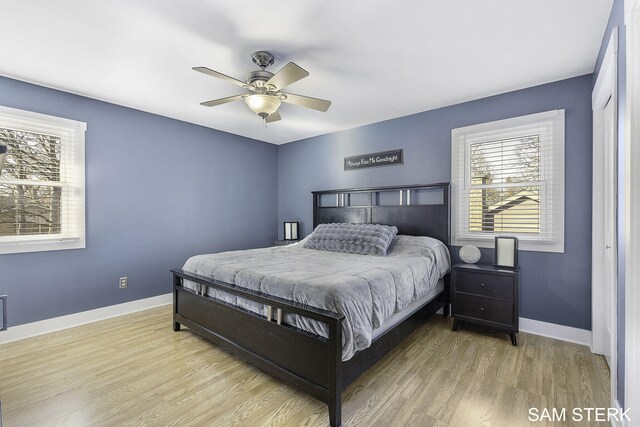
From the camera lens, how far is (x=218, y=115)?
386cm

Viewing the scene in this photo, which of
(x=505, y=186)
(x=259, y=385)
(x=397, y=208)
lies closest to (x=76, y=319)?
(x=259, y=385)

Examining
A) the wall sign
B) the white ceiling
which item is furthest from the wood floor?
the white ceiling

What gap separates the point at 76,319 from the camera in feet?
10.4

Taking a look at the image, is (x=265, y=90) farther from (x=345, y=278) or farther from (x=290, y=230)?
(x=290, y=230)

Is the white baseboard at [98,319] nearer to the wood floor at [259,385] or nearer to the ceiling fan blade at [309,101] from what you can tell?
the wood floor at [259,385]

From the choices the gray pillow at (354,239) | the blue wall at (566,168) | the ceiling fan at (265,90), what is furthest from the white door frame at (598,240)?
the ceiling fan at (265,90)

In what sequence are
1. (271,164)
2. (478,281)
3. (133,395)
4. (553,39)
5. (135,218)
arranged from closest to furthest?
1. (133,395)
2. (553,39)
3. (478,281)
4. (135,218)
5. (271,164)

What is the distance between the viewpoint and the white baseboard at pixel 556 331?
8.89 feet

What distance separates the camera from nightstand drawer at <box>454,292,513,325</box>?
2730mm

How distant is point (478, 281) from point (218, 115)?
3.64 m

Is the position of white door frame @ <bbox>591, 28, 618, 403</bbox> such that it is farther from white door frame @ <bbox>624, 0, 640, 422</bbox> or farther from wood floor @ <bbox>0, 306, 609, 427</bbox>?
white door frame @ <bbox>624, 0, 640, 422</bbox>

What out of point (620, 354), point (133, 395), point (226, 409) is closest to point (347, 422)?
point (226, 409)

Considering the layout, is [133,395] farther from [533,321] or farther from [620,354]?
[533,321]

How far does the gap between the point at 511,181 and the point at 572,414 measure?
2.14 metres
